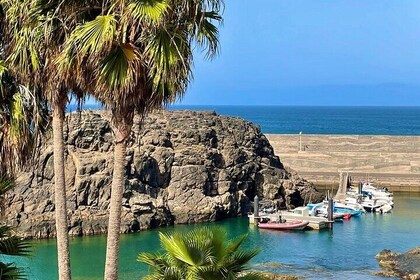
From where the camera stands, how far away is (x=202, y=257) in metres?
8.12

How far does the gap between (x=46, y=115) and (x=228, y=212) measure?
35.5 meters

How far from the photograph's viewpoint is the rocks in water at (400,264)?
3022 cm

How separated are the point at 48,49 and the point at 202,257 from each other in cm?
347

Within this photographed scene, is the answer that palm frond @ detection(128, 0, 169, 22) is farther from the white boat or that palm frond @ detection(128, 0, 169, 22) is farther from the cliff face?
the white boat

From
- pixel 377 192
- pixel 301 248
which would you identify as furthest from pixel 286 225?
pixel 377 192

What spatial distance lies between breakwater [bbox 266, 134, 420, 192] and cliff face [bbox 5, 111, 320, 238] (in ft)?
49.1

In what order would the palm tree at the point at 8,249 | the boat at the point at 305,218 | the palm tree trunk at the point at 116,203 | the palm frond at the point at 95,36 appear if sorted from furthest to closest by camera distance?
the boat at the point at 305,218
the palm tree trunk at the point at 116,203
the palm tree at the point at 8,249
the palm frond at the point at 95,36

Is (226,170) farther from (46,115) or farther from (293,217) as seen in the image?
(46,115)

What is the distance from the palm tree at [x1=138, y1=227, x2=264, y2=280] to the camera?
26.6ft

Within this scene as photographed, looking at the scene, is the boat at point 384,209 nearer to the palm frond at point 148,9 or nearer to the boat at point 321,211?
the boat at point 321,211

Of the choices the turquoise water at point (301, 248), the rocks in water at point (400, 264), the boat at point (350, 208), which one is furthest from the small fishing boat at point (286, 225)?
the rocks in water at point (400, 264)

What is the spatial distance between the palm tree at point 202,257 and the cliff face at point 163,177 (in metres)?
27.8

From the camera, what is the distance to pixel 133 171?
42.1 m

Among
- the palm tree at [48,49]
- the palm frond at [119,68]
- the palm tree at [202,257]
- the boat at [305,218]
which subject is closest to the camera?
the palm frond at [119,68]
